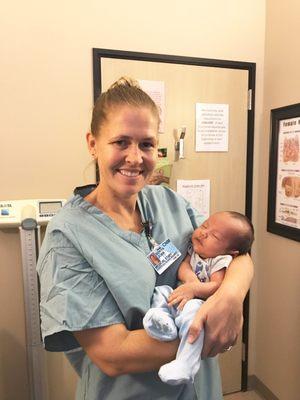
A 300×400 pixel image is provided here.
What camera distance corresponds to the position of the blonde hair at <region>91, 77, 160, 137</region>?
3.15ft

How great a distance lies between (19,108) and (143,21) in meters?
0.85

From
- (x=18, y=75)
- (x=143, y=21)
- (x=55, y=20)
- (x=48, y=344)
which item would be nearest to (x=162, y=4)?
(x=143, y=21)

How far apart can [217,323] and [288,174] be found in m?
1.49

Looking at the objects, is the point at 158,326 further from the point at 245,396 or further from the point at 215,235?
the point at 245,396

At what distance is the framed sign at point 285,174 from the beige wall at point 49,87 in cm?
74

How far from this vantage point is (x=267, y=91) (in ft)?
7.50

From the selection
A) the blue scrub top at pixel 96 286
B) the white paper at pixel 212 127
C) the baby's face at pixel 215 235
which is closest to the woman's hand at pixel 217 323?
the blue scrub top at pixel 96 286

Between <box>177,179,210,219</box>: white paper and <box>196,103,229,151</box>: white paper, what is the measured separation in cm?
22

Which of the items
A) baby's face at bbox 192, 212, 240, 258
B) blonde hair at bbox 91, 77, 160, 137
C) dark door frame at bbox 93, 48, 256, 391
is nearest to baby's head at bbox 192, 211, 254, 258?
baby's face at bbox 192, 212, 240, 258

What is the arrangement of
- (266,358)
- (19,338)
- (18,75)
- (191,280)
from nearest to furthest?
1. (191,280)
2. (18,75)
3. (19,338)
4. (266,358)

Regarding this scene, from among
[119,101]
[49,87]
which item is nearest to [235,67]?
[49,87]

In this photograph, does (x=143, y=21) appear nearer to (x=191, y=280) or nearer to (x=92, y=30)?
(x=92, y=30)

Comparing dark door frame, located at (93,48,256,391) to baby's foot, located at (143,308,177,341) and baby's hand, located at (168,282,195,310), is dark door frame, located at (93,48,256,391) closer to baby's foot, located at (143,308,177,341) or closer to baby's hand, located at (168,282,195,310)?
baby's hand, located at (168,282,195,310)

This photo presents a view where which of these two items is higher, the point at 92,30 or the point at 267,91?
the point at 92,30
